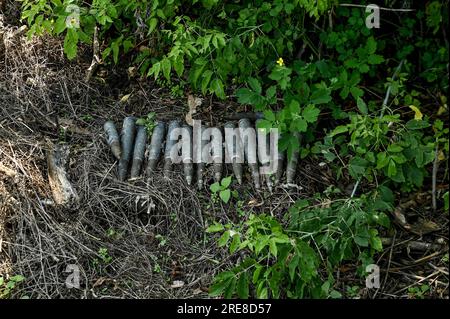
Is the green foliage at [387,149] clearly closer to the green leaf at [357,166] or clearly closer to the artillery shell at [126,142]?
the green leaf at [357,166]

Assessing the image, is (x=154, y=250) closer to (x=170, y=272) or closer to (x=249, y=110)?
(x=170, y=272)

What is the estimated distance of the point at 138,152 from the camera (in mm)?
4156

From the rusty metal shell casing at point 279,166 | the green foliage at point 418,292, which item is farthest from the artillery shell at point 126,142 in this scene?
the green foliage at point 418,292

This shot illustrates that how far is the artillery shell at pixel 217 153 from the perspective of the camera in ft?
13.4

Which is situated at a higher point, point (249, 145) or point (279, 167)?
point (249, 145)

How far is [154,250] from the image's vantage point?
3795mm

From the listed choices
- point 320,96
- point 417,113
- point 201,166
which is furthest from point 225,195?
point 417,113

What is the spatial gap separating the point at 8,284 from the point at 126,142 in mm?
1115

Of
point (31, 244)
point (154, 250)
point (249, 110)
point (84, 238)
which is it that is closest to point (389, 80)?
point (249, 110)

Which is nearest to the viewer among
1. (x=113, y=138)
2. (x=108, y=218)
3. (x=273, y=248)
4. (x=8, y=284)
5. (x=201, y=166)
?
(x=273, y=248)

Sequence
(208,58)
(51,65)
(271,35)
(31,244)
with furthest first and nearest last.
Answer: (51,65), (271,35), (208,58), (31,244)

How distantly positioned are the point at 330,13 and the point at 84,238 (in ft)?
6.31

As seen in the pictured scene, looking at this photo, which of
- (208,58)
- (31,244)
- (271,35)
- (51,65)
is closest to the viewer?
(31,244)

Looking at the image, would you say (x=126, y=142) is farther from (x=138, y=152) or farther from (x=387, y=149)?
(x=387, y=149)
